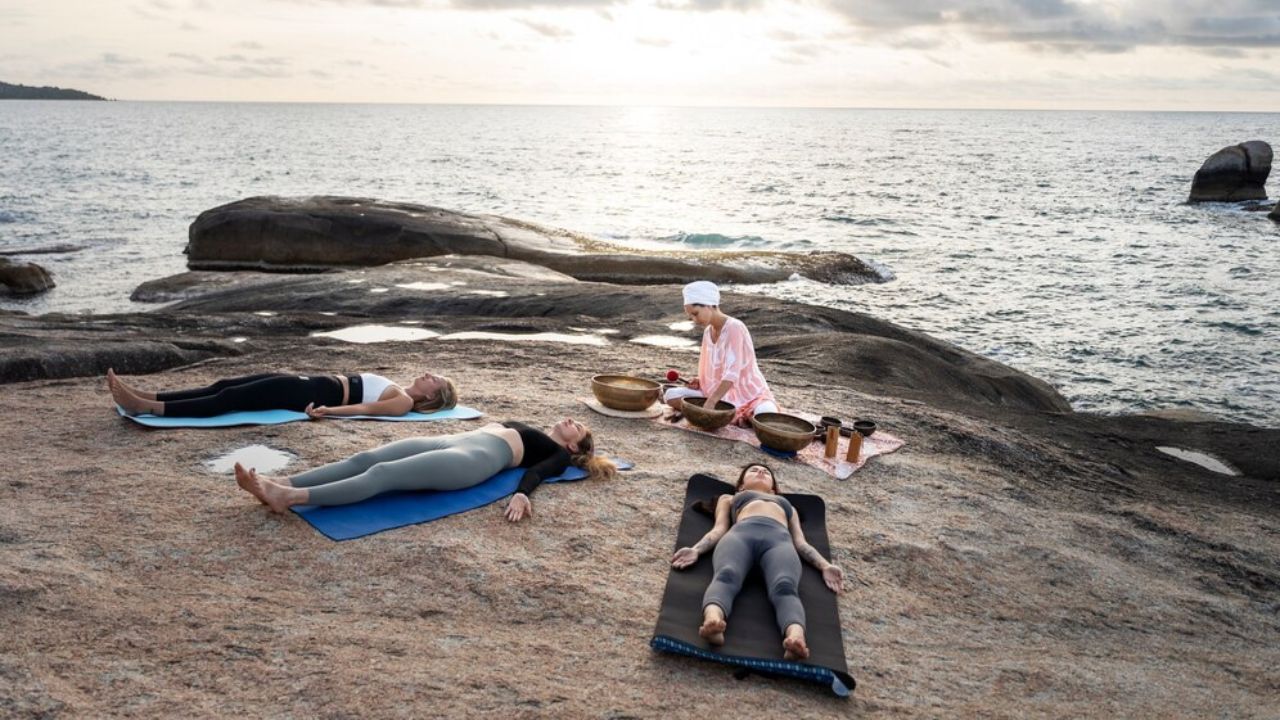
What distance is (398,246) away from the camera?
92.9 ft

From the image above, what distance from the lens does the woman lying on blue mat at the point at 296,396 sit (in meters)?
8.42

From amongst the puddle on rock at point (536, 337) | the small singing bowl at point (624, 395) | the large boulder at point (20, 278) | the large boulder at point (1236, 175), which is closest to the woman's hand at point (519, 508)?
the small singing bowl at point (624, 395)

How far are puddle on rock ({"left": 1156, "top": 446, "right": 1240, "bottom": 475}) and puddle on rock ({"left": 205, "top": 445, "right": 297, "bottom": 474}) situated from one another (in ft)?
36.5

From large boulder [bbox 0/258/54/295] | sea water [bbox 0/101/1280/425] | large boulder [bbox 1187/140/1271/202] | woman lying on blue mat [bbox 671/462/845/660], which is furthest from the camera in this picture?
large boulder [bbox 1187/140/1271/202]

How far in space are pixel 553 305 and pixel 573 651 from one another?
40.9 feet

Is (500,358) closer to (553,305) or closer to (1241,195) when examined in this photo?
(553,305)

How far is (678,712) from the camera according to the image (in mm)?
4586

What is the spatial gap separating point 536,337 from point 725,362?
5.25 meters

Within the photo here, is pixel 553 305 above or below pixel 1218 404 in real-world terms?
above

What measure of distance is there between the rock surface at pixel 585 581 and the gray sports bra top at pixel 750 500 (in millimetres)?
524

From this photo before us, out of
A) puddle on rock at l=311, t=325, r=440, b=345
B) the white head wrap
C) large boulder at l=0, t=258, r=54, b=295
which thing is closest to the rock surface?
the white head wrap

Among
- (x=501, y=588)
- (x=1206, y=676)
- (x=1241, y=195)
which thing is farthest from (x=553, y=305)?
(x=1241, y=195)

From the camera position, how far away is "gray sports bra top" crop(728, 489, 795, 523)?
22.1ft

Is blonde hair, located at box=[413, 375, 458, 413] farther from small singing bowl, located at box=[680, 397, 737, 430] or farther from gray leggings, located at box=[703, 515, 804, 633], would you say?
gray leggings, located at box=[703, 515, 804, 633]
